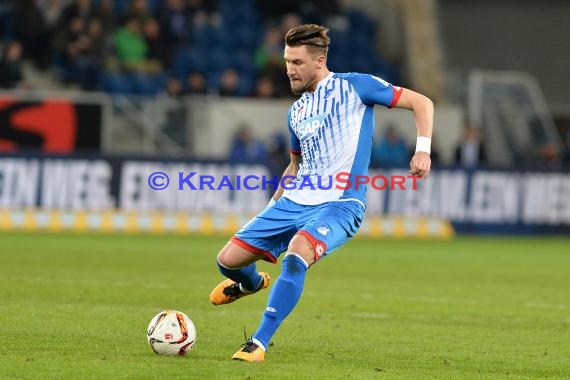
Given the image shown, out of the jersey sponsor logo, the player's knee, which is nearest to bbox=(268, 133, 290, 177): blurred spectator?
the jersey sponsor logo

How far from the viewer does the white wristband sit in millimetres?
7844

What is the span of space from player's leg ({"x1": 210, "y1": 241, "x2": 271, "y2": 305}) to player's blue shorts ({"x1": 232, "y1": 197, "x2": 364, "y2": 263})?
2.8 inches

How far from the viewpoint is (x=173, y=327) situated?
7.95m

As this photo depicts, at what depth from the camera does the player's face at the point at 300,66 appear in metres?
8.16

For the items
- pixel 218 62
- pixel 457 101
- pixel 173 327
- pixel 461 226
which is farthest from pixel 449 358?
pixel 457 101

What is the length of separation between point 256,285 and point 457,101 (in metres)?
21.5

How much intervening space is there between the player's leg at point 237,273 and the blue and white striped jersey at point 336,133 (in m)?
0.53

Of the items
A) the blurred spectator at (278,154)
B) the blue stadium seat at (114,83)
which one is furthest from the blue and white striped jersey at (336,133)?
the blue stadium seat at (114,83)

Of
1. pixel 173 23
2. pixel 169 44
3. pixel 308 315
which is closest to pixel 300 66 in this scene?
pixel 308 315

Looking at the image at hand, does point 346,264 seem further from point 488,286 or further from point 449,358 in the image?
point 449,358

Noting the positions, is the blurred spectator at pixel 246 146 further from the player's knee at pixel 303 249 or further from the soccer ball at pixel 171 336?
the player's knee at pixel 303 249

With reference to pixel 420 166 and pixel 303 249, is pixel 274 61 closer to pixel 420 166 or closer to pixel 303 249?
pixel 303 249

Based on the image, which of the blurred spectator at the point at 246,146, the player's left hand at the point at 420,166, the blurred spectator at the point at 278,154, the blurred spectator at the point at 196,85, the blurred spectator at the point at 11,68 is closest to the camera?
the player's left hand at the point at 420,166

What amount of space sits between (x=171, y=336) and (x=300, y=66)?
79.5 inches
